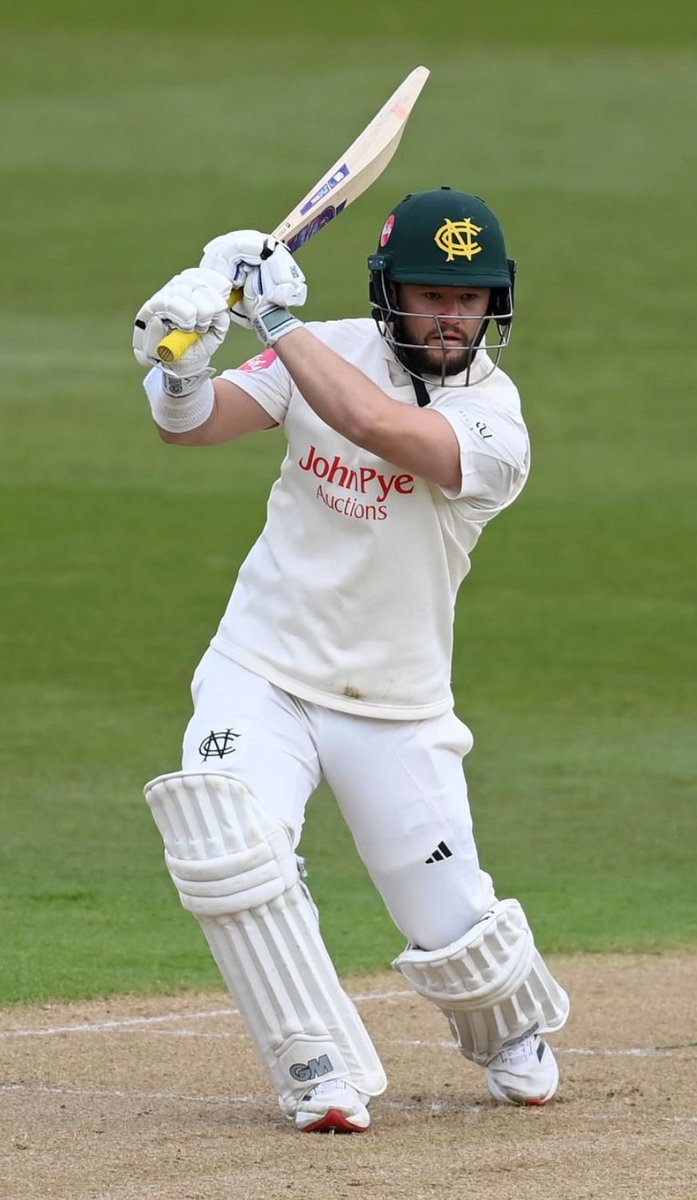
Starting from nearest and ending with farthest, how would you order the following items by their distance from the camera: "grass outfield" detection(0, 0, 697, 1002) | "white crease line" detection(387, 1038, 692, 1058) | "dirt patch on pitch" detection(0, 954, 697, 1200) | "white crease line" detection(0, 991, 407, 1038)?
"dirt patch on pitch" detection(0, 954, 697, 1200) < "white crease line" detection(387, 1038, 692, 1058) < "white crease line" detection(0, 991, 407, 1038) < "grass outfield" detection(0, 0, 697, 1002)

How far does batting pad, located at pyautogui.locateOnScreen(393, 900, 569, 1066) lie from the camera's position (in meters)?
4.90

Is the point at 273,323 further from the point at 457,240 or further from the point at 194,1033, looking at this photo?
the point at 194,1033

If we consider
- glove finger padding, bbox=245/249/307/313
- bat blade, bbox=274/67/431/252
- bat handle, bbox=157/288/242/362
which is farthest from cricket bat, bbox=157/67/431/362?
bat handle, bbox=157/288/242/362

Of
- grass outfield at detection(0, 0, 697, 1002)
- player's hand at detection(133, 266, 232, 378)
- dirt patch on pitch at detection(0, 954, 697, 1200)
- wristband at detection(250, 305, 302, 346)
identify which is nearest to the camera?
dirt patch on pitch at detection(0, 954, 697, 1200)

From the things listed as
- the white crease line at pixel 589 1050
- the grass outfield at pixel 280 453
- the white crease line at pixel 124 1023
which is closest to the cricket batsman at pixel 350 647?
the white crease line at pixel 589 1050

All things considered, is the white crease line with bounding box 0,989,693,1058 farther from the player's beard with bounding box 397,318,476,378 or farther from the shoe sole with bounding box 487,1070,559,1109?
the player's beard with bounding box 397,318,476,378

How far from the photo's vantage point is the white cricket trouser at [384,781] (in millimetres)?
4824

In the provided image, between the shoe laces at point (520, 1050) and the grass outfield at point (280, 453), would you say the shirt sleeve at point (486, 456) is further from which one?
the grass outfield at point (280, 453)

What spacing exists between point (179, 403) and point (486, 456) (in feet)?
2.37

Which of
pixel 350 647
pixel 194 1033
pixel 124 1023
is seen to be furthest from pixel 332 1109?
pixel 124 1023

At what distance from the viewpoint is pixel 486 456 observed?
189 inches

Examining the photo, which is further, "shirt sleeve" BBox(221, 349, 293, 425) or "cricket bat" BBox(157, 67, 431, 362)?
"cricket bat" BBox(157, 67, 431, 362)

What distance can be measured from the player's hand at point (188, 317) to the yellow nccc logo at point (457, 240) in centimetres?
53

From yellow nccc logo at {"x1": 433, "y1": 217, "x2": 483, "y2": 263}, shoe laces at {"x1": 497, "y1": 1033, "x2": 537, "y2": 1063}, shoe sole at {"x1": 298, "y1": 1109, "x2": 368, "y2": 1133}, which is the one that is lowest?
shoe laces at {"x1": 497, "y1": 1033, "x2": 537, "y2": 1063}
